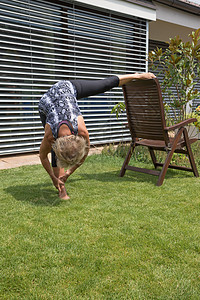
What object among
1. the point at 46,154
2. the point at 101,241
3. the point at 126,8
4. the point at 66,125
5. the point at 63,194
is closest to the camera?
the point at 101,241

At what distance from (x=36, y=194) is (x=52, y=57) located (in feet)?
12.0

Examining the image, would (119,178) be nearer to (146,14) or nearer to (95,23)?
(95,23)

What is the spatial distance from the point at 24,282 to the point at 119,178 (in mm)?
2441

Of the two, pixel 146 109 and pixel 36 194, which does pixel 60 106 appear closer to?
pixel 36 194

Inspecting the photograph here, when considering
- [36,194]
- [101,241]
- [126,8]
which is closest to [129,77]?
[36,194]

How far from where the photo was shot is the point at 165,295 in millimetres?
1601

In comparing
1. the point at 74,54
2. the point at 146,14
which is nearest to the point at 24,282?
the point at 74,54

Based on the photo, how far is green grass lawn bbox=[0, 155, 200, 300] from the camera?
1683mm

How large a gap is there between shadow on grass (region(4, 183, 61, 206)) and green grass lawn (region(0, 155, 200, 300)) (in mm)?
11

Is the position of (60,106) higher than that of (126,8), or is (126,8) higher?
(126,8)

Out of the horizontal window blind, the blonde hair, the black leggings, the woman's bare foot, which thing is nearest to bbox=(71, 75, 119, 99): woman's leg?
the black leggings

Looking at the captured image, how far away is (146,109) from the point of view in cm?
371

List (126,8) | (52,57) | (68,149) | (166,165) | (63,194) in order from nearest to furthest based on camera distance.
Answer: (68,149)
(63,194)
(166,165)
(52,57)
(126,8)

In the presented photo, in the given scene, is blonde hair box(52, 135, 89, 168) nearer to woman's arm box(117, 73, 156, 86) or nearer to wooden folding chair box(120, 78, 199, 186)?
woman's arm box(117, 73, 156, 86)
